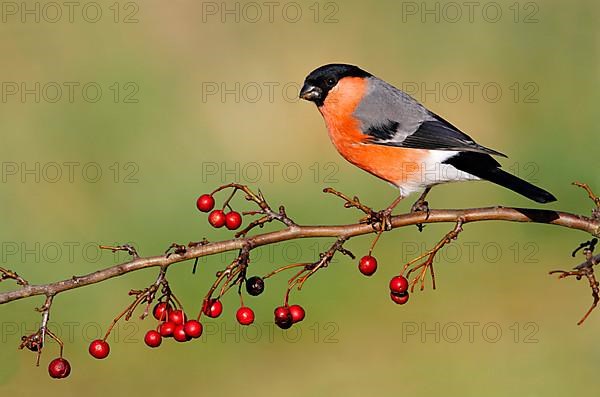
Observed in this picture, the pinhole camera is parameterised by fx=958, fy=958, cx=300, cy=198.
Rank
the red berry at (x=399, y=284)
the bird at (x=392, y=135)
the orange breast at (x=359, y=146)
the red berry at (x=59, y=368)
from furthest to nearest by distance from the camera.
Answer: the orange breast at (x=359, y=146), the bird at (x=392, y=135), the red berry at (x=399, y=284), the red berry at (x=59, y=368)

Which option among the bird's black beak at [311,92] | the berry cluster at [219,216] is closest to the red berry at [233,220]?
the berry cluster at [219,216]

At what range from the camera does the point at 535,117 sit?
7.45m

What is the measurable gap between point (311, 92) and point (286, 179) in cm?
256

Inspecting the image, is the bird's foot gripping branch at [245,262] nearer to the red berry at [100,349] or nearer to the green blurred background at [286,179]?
the red berry at [100,349]

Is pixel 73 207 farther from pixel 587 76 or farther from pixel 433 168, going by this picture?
pixel 587 76

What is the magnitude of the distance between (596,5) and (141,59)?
3846mm

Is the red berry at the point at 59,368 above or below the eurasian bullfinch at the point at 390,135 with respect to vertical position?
below

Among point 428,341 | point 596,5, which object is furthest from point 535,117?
point 428,341

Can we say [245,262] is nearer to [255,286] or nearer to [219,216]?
[255,286]

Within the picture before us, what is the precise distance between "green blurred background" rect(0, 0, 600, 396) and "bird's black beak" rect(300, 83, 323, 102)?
1.66 meters

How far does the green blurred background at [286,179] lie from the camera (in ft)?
17.9

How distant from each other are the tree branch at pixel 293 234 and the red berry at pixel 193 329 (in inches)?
10.6

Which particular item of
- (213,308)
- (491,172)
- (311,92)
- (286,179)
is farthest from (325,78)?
(286,179)

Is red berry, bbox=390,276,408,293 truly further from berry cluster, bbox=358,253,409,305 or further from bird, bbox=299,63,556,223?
bird, bbox=299,63,556,223
